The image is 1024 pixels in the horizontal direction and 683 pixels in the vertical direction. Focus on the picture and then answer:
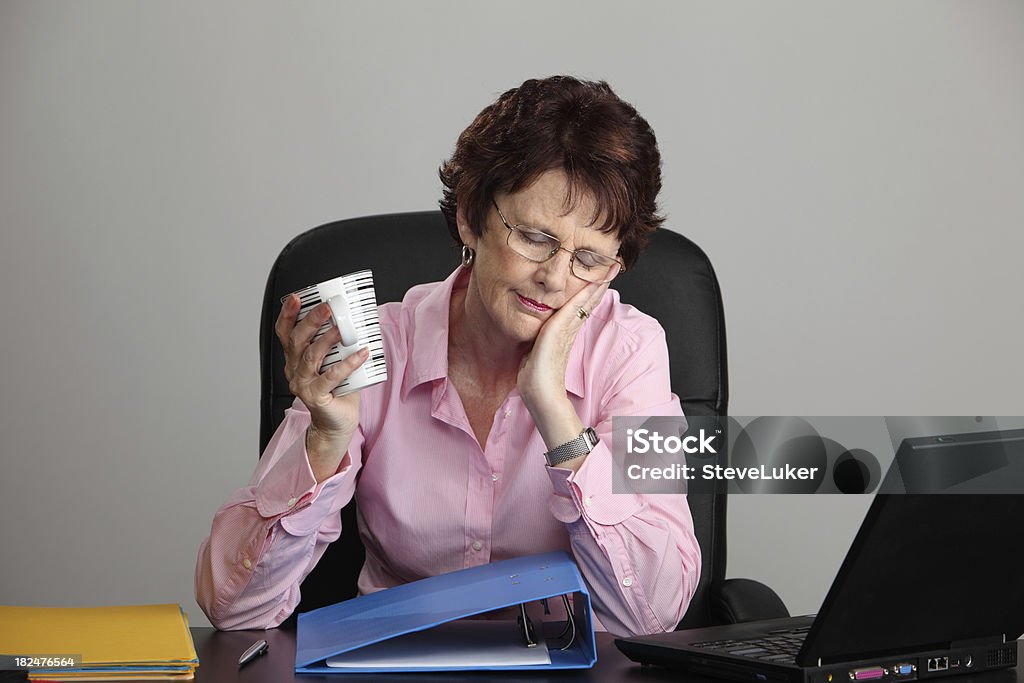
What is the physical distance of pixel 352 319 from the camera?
1071 mm

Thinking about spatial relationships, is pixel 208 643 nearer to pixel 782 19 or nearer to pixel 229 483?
pixel 229 483

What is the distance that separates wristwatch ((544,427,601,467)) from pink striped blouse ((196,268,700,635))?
0.02 metres

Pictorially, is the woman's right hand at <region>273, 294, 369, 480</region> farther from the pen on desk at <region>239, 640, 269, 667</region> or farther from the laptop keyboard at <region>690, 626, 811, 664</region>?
the laptop keyboard at <region>690, 626, 811, 664</region>

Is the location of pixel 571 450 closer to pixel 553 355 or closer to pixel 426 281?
pixel 553 355

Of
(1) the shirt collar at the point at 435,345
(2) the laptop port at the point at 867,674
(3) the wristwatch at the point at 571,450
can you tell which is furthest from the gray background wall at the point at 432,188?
(2) the laptop port at the point at 867,674

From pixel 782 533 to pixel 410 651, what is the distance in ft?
6.37

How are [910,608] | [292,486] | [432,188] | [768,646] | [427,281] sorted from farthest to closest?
1. [432,188]
2. [427,281]
3. [292,486]
4. [768,646]
5. [910,608]

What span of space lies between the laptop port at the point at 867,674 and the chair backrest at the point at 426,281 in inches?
30.3

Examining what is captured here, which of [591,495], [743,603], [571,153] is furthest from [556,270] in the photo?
[743,603]

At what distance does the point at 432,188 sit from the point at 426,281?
0.97 m

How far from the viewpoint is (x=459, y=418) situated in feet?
5.10

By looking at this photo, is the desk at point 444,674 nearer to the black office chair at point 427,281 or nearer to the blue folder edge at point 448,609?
the blue folder edge at point 448,609

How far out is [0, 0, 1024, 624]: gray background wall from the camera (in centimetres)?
271

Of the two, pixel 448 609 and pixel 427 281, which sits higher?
pixel 427 281
